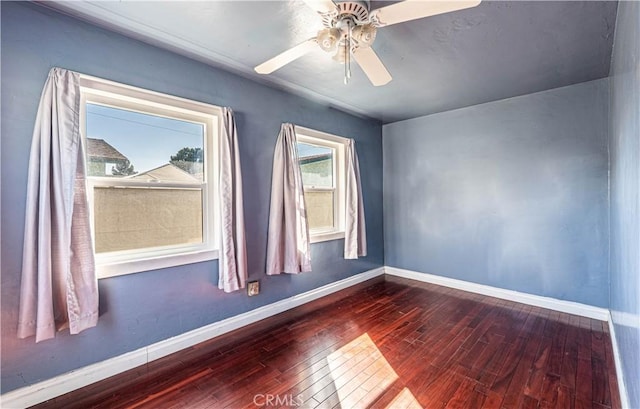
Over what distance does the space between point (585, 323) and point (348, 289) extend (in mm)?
2385

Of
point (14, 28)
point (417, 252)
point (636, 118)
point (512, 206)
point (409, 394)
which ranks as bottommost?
point (409, 394)

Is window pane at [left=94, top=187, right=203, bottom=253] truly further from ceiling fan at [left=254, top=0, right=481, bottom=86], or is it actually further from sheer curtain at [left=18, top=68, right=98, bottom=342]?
ceiling fan at [left=254, top=0, right=481, bottom=86]

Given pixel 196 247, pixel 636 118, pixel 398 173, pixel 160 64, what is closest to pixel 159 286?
pixel 196 247

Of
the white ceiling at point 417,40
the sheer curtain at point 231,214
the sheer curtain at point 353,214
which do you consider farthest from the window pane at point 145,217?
the sheer curtain at point 353,214

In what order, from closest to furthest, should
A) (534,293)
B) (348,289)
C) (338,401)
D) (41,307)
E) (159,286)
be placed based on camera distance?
(41,307), (338,401), (159,286), (534,293), (348,289)

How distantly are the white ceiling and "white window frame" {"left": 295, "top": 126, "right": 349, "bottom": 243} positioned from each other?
0.64 m

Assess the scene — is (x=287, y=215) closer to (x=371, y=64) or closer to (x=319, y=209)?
(x=319, y=209)

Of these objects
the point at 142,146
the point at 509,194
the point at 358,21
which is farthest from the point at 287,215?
the point at 509,194

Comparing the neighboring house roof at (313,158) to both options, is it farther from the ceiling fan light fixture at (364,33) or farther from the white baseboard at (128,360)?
the ceiling fan light fixture at (364,33)

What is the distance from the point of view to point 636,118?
47.0 inches

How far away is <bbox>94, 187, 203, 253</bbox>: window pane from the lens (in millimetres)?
1938

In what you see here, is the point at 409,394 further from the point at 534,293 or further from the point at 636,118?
the point at 534,293

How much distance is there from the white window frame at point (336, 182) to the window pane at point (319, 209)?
2.4 inches

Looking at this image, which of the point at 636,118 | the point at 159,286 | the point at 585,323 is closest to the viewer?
the point at 636,118
